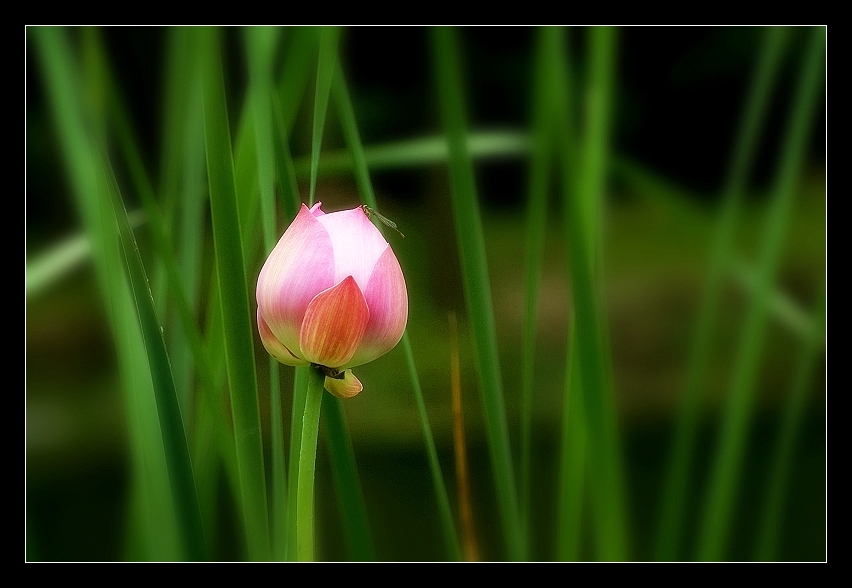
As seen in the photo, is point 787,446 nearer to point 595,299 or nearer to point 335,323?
point 595,299

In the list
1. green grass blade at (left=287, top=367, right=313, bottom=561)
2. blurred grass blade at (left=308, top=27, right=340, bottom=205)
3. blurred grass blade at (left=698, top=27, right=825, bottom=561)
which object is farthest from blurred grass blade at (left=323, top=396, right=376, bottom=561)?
blurred grass blade at (left=698, top=27, right=825, bottom=561)

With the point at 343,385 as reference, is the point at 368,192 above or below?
above

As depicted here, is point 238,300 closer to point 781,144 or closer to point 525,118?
point 525,118

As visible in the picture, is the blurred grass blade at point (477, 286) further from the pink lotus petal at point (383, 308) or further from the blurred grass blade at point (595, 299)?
the pink lotus petal at point (383, 308)

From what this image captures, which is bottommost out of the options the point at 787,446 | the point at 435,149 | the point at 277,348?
the point at 787,446

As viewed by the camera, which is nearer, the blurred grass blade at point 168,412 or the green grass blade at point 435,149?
the blurred grass blade at point 168,412

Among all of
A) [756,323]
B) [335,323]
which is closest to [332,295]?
[335,323]

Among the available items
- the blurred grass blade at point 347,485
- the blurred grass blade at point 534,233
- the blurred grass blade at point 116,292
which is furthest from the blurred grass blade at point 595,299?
the blurred grass blade at point 116,292
